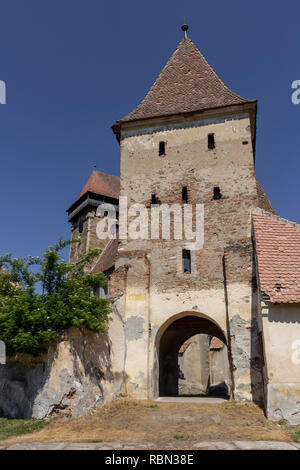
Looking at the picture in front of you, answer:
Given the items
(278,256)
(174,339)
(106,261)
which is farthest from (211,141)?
(106,261)

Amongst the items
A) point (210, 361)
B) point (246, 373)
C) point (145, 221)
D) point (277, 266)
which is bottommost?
point (210, 361)

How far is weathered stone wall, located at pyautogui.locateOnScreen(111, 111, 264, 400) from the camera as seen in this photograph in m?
10.6

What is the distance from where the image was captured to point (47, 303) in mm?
9891

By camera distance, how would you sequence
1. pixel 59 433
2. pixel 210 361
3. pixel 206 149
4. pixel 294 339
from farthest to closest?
pixel 210 361 → pixel 206 149 → pixel 294 339 → pixel 59 433

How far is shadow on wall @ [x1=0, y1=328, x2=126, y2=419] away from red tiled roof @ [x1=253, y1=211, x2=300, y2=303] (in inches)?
193

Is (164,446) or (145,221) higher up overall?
(145,221)

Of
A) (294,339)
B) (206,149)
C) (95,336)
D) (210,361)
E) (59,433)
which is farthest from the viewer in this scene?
(210,361)

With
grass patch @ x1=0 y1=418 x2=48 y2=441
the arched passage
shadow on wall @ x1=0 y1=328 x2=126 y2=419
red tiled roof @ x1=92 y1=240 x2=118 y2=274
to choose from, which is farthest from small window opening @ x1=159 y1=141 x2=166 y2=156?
grass patch @ x1=0 y1=418 x2=48 y2=441

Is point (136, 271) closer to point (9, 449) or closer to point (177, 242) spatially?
point (177, 242)

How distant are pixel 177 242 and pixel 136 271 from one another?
5.28ft

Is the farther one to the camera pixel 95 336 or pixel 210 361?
pixel 210 361

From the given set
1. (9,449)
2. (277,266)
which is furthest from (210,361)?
(9,449)

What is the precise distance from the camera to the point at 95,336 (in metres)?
10.4

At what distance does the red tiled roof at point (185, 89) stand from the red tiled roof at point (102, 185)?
18351 mm
